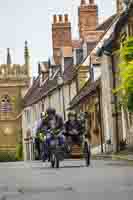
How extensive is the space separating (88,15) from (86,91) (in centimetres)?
1022

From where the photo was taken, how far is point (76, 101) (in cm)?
4831

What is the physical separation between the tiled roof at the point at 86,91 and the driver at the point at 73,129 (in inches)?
808

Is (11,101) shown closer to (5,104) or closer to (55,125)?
(5,104)

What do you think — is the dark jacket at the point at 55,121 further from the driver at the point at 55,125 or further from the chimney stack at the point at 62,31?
the chimney stack at the point at 62,31

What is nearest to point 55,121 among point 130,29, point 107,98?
point 130,29

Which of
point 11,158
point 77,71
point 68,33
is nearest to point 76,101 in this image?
point 77,71

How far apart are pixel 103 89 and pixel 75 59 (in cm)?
1307

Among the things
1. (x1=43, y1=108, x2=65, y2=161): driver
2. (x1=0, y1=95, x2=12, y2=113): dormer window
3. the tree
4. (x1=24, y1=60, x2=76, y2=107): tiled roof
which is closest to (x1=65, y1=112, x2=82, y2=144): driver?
(x1=43, y1=108, x2=65, y2=161): driver

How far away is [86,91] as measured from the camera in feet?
148

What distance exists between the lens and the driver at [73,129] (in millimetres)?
20656

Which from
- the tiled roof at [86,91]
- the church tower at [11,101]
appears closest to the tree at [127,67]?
the tiled roof at [86,91]

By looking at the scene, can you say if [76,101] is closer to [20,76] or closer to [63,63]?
[63,63]

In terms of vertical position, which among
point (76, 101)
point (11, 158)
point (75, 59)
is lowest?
point (11, 158)

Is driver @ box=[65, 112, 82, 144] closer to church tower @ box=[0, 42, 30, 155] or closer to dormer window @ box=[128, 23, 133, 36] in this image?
dormer window @ box=[128, 23, 133, 36]
